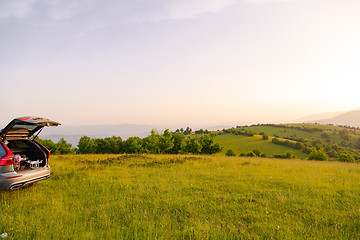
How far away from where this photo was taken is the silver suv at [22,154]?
6.25m

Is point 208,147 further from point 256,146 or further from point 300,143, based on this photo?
point 300,143

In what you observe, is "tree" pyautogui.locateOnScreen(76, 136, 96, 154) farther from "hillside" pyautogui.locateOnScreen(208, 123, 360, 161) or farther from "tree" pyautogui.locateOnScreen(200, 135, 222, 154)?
"hillside" pyautogui.locateOnScreen(208, 123, 360, 161)

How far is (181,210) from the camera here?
6066 mm

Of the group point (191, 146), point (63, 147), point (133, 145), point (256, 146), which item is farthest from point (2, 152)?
point (256, 146)

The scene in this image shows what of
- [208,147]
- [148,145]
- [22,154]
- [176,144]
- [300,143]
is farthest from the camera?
[300,143]

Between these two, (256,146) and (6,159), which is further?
(256,146)

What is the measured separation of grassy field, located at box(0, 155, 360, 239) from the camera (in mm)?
4707

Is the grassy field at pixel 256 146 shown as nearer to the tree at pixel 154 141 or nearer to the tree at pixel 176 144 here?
the tree at pixel 176 144

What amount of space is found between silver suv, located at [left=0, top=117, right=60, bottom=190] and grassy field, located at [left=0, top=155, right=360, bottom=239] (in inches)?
30.0

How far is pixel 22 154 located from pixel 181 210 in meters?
7.73

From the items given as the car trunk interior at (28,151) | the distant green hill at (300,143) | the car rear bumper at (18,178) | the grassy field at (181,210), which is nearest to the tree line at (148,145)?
the distant green hill at (300,143)

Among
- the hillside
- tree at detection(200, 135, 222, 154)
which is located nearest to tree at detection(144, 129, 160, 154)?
tree at detection(200, 135, 222, 154)

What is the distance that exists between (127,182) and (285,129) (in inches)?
5785

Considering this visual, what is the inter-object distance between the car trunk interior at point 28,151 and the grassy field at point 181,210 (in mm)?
1171
